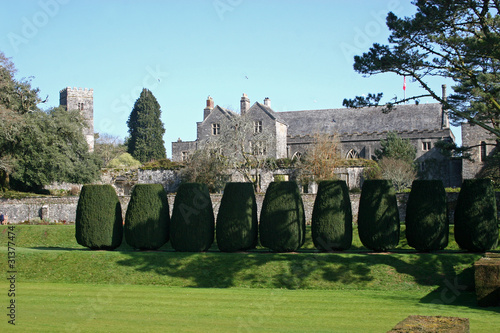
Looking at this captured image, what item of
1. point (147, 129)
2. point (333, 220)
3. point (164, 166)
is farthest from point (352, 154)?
point (333, 220)

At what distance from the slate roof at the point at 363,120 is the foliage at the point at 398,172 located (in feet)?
23.6

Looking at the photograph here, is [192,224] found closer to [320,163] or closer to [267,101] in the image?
[320,163]

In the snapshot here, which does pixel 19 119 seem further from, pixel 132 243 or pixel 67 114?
pixel 132 243

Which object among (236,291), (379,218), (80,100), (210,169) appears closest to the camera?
(236,291)

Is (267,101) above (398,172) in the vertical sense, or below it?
above

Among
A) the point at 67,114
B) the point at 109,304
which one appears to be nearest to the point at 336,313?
the point at 109,304

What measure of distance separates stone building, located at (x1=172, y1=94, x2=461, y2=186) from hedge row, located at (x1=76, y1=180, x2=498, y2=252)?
28.3m

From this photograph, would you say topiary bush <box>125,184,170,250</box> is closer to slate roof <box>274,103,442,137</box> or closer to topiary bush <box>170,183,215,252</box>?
topiary bush <box>170,183,215,252</box>

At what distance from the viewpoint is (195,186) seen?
1758 cm

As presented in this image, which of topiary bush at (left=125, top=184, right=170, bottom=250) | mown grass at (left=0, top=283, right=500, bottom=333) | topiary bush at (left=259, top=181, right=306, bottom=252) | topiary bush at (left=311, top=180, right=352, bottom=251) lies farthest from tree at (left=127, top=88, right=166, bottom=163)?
mown grass at (left=0, top=283, right=500, bottom=333)

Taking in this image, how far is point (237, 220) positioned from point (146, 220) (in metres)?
3.19

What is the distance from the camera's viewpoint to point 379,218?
16156 mm

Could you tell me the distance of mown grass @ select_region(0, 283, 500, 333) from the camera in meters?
9.01

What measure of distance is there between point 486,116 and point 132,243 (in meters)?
15.2
